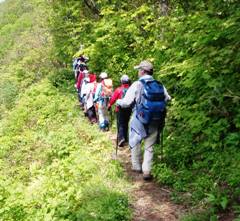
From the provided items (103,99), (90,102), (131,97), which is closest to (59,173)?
(131,97)

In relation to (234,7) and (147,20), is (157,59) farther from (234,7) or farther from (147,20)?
(234,7)

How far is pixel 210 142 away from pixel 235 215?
207 cm

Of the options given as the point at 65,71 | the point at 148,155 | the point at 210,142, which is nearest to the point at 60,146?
the point at 148,155

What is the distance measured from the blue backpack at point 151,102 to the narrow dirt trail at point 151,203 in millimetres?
1127

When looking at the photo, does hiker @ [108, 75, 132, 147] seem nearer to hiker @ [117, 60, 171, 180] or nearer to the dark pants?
the dark pants

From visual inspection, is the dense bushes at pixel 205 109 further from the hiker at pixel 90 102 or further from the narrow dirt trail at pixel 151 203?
the hiker at pixel 90 102

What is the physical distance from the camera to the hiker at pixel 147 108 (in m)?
7.85

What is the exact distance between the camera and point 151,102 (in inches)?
309

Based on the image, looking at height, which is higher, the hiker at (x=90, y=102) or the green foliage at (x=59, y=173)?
the hiker at (x=90, y=102)

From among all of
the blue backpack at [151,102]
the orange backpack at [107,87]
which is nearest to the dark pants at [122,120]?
the orange backpack at [107,87]

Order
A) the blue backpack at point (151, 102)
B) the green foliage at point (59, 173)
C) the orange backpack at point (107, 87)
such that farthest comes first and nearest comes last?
the orange backpack at point (107, 87)
the blue backpack at point (151, 102)
the green foliage at point (59, 173)

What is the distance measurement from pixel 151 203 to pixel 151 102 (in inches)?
67.5

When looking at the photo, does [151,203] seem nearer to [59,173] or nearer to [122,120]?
[59,173]

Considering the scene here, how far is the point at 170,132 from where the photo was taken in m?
9.93
